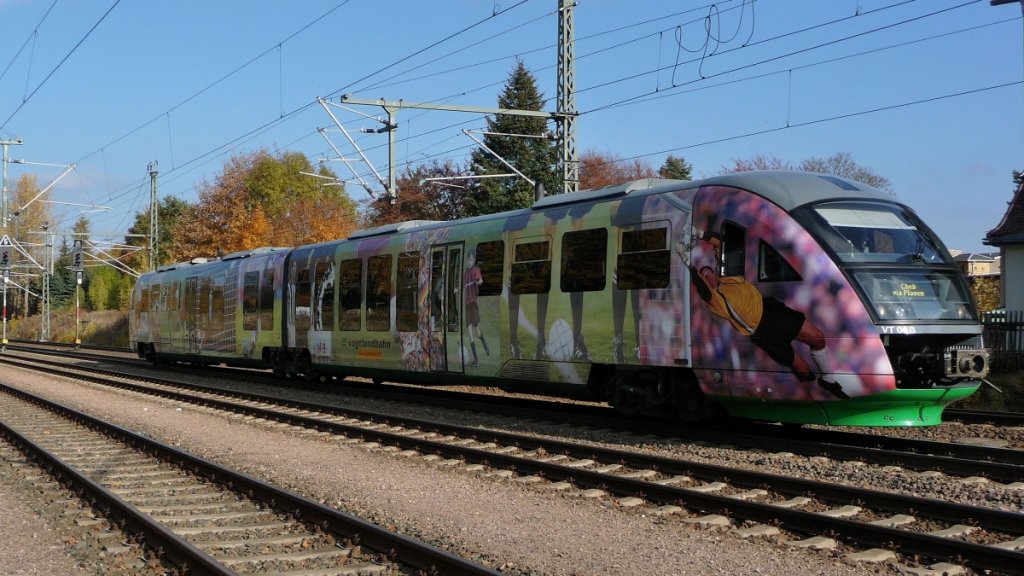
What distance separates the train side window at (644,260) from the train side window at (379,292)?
240 inches

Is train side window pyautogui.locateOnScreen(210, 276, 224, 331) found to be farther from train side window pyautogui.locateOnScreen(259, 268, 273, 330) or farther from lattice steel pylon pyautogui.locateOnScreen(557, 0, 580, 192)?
lattice steel pylon pyautogui.locateOnScreen(557, 0, 580, 192)

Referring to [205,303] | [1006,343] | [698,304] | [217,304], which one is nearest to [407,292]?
[698,304]

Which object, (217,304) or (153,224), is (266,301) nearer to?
(217,304)

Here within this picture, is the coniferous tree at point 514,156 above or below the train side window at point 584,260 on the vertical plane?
above

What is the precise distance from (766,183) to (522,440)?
13.0 ft

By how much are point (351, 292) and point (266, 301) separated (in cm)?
448

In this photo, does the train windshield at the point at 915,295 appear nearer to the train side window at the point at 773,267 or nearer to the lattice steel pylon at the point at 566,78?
the train side window at the point at 773,267

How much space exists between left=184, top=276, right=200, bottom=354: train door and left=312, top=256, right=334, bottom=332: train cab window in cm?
760

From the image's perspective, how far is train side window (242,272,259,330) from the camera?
23.3 meters

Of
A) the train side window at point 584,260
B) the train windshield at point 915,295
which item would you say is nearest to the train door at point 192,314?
the train side window at point 584,260

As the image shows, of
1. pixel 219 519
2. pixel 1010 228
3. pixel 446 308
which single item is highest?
pixel 1010 228

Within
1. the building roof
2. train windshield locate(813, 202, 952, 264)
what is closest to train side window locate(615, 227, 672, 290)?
train windshield locate(813, 202, 952, 264)

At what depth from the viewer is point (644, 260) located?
40.3 feet

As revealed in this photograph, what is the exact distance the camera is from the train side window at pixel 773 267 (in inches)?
414
